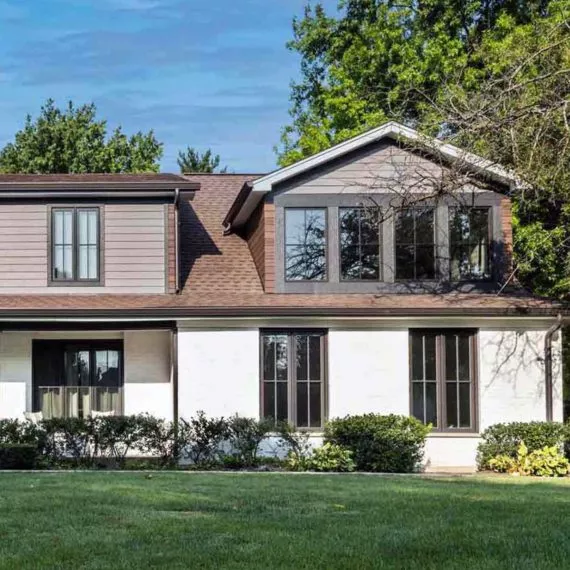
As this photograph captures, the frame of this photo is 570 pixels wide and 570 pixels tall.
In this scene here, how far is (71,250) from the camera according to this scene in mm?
19250

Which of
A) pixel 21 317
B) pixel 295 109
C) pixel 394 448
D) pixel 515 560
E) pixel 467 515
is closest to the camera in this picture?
pixel 515 560

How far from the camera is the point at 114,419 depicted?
16.8 m

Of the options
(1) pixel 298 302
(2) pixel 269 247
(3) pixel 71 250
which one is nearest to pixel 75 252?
(3) pixel 71 250

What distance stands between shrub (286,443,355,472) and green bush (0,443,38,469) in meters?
4.28

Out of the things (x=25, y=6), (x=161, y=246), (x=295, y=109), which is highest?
(x=295, y=109)

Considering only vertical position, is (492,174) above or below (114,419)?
above

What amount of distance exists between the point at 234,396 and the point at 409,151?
5.83 metres

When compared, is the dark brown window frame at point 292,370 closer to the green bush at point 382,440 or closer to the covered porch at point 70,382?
the green bush at point 382,440

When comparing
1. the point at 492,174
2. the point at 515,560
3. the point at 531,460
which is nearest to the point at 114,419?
the point at 531,460

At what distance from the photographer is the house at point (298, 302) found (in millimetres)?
17797

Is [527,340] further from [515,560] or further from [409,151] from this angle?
[515,560]

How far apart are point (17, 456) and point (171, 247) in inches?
208

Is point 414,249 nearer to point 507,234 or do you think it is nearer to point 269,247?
point 507,234

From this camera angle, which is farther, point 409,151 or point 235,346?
point 409,151
